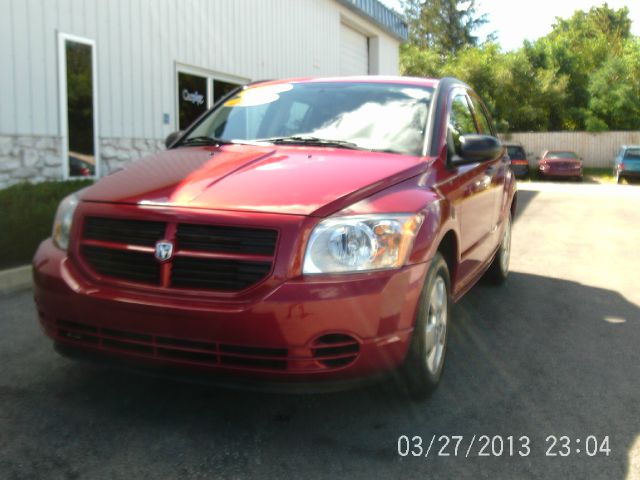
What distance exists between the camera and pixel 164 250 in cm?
288

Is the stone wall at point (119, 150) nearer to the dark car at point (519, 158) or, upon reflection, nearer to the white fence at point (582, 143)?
the dark car at point (519, 158)

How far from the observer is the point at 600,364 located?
403 cm

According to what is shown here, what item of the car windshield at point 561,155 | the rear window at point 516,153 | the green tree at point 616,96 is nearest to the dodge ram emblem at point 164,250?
the rear window at point 516,153

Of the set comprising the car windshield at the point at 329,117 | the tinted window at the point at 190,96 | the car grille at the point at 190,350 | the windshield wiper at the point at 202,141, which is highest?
the tinted window at the point at 190,96

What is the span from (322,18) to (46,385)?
16237mm

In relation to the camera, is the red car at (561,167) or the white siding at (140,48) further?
the red car at (561,167)

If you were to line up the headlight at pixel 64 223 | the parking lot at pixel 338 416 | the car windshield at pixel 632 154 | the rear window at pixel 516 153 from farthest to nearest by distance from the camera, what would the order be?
the rear window at pixel 516 153 < the car windshield at pixel 632 154 < the headlight at pixel 64 223 < the parking lot at pixel 338 416

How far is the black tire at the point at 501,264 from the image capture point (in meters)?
5.95

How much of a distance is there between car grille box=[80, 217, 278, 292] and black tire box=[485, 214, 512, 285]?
137 inches

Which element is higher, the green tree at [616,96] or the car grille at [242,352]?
the green tree at [616,96]

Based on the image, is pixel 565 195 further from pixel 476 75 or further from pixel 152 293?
pixel 476 75

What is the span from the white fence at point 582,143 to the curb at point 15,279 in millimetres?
33913

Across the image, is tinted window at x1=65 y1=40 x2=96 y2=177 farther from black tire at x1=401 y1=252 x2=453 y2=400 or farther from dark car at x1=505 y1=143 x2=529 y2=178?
dark car at x1=505 y1=143 x2=529 y2=178

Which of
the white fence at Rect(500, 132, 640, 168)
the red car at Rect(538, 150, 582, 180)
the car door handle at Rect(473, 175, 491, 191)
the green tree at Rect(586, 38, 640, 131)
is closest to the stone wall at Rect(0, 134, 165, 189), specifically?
the car door handle at Rect(473, 175, 491, 191)
